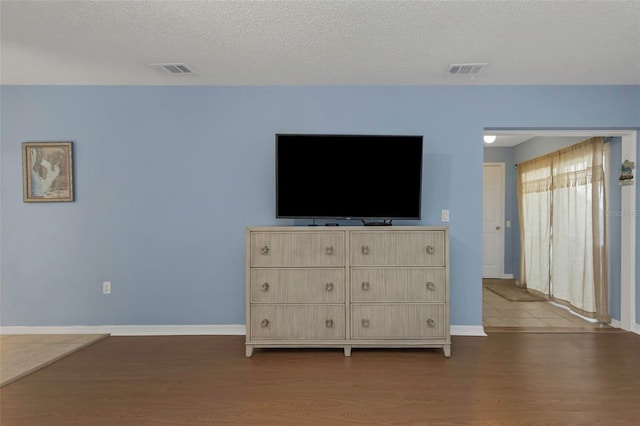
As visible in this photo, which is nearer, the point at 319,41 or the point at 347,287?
the point at 319,41

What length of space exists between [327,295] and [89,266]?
7.59ft

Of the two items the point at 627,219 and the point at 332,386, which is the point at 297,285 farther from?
the point at 627,219

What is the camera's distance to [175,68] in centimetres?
291

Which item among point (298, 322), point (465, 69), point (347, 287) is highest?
point (465, 69)

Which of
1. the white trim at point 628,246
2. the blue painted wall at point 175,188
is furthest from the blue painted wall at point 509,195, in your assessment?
the blue painted wall at point 175,188

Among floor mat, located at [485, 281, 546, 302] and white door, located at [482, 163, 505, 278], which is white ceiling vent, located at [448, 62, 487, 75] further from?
white door, located at [482, 163, 505, 278]

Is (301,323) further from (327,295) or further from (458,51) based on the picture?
(458,51)

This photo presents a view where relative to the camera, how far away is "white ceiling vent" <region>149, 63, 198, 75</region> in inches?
112

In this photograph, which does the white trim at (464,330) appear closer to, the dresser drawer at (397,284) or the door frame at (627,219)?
the dresser drawer at (397,284)

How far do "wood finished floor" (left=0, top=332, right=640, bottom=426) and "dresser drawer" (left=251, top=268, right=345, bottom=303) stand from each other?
464 millimetres

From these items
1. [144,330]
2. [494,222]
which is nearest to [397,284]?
[144,330]

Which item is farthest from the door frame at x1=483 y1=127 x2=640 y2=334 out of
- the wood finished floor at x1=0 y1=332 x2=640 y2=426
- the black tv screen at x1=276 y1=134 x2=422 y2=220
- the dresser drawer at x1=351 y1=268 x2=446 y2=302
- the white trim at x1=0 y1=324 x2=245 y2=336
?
the white trim at x1=0 y1=324 x2=245 y2=336

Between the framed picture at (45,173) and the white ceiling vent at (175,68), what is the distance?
1202 mm

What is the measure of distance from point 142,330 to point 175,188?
1.38m
